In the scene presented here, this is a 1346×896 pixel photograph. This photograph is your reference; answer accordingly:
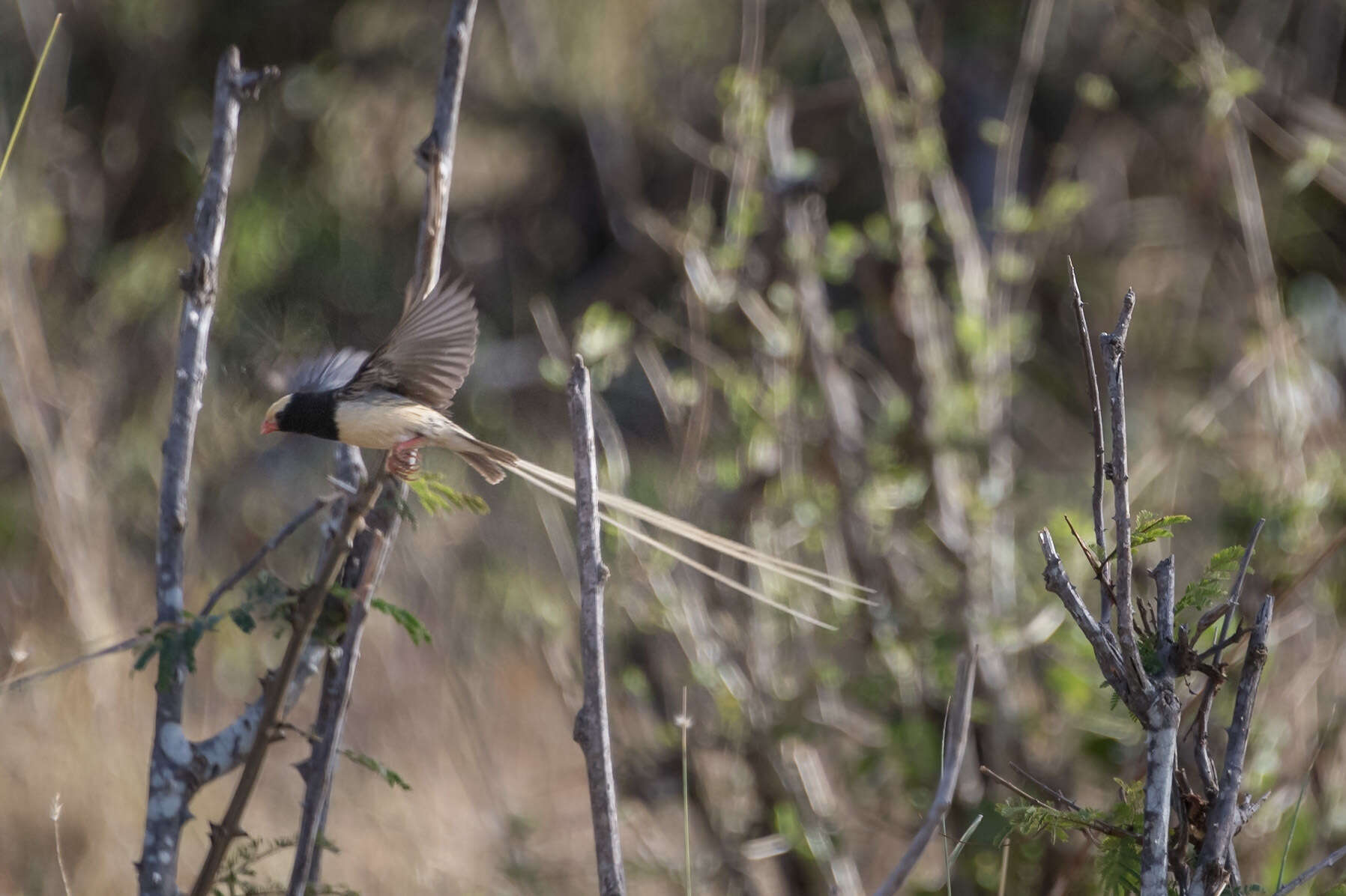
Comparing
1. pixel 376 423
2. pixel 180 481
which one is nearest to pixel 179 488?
pixel 180 481

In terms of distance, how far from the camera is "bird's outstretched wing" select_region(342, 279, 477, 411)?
4.77ft

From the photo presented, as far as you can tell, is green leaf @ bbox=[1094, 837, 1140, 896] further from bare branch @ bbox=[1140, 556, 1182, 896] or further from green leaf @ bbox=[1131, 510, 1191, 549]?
green leaf @ bbox=[1131, 510, 1191, 549]

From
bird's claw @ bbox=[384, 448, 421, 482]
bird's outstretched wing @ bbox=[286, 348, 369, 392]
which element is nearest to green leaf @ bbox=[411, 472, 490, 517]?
bird's claw @ bbox=[384, 448, 421, 482]

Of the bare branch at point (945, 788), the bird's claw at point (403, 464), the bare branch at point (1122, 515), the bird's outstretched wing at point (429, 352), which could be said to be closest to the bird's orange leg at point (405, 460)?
the bird's claw at point (403, 464)

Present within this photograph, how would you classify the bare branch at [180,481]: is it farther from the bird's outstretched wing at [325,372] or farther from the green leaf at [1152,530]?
the green leaf at [1152,530]

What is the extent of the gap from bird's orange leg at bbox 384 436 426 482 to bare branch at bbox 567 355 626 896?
278mm

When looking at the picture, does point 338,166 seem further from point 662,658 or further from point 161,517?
point 161,517

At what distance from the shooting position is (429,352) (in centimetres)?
152

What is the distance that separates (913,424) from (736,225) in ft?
2.15

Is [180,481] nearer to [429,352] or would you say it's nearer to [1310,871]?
[429,352]

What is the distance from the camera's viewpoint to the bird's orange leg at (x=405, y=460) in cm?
140

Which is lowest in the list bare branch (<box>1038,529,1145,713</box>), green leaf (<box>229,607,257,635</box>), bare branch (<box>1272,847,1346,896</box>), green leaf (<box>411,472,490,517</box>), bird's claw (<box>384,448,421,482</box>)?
bare branch (<box>1272,847,1346,896</box>)

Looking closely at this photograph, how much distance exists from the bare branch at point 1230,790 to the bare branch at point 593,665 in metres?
0.54

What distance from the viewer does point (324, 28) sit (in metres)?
5.11
